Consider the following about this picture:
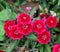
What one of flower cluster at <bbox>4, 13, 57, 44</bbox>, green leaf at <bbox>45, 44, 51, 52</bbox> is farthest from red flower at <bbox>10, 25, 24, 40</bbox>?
green leaf at <bbox>45, 44, 51, 52</bbox>

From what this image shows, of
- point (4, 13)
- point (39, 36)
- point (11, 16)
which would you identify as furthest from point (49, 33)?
point (4, 13)

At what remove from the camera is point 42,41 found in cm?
294

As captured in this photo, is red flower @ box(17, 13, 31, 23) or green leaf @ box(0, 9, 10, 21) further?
green leaf @ box(0, 9, 10, 21)

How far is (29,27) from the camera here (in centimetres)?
292

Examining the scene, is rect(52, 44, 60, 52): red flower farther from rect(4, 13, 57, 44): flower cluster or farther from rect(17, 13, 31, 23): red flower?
rect(17, 13, 31, 23): red flower

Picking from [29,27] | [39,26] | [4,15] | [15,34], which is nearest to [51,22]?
[39,26]

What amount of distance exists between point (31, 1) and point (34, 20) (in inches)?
28.3

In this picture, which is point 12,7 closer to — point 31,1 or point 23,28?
point 31,1

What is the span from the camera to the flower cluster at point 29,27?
292 centimetres

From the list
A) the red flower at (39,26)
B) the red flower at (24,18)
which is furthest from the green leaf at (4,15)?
the red flower at (39,26)

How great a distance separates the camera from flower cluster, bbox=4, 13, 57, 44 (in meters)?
2.92

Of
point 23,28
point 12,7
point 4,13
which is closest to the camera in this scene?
point 23,28

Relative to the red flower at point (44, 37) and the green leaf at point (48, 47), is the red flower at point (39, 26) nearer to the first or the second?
the red flower at point (44, 37)

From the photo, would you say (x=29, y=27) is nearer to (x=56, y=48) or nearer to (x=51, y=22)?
(x=51, y=22)
